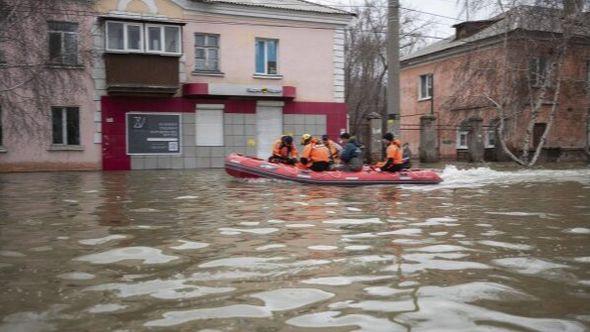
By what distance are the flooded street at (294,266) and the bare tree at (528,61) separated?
1349 centimetres

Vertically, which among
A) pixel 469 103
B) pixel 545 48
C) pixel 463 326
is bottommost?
pixel 463 326

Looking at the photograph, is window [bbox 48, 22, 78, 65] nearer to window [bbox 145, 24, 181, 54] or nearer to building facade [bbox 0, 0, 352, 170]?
building facade [bbox 0, 0, 352, 170]

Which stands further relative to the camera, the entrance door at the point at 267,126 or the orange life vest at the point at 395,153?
the entrance door at the point at 267,126

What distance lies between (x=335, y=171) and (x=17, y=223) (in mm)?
8853

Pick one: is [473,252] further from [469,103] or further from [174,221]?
[469,103]

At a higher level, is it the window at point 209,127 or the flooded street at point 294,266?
the window at point 209,127

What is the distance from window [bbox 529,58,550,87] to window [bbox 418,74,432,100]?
1297 cm

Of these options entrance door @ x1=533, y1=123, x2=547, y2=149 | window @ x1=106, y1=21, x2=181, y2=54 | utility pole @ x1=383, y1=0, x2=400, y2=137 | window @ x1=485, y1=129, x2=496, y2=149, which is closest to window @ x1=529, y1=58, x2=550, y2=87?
window @ x1=485, y1=129, x2=496, y2=149

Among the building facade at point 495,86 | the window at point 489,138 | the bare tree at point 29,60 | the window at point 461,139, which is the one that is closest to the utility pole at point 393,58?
the building facade at point 495,86

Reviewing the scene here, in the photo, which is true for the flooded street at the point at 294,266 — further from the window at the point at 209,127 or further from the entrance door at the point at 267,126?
the entrance door at the point at 267,126

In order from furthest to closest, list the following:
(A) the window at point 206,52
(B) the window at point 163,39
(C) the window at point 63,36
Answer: (A) the window at point 206,52
(B) the window at point 163,39
(C) the window at point 63,36

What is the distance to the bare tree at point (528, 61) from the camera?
22531 mm

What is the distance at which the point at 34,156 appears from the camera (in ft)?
73.4

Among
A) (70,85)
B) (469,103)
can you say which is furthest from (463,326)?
(469,103)
